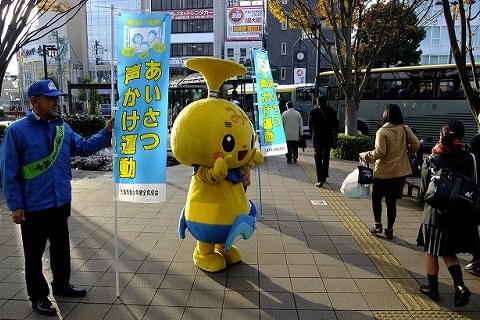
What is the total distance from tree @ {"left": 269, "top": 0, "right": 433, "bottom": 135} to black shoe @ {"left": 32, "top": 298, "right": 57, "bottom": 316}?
9698 millimetres

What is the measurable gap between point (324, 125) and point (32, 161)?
6.11 meters

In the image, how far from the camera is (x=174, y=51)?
54531 mm

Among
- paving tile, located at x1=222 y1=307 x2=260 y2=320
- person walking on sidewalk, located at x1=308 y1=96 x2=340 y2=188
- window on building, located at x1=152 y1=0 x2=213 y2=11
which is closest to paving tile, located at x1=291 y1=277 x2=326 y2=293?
paving tile, located at x1=222 y1=307 x2=260 y2=320

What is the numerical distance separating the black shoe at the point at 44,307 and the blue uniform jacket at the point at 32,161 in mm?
824

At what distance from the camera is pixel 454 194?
3.13m

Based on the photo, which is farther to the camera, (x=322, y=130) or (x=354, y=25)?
(x=354, y=25)

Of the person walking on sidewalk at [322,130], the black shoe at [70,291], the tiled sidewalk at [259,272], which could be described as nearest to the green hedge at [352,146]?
the person walking on sidewalk at [322,130]

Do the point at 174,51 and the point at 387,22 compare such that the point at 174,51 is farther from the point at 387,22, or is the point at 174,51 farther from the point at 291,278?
the point at 291,278

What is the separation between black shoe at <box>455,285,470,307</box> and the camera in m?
3.28

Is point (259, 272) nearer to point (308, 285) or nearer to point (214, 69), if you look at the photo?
point (308, 285)

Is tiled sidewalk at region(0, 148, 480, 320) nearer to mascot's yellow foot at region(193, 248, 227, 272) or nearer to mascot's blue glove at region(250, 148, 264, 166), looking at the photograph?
mascot's yellow foot at region(193, 248, 227, 272)

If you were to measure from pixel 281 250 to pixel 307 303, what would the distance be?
126 cm

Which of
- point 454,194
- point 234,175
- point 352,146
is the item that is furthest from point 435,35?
point 234,175

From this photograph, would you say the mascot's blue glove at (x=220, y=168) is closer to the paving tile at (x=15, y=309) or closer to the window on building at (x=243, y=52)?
the paving tile at (x=15, y=309)
